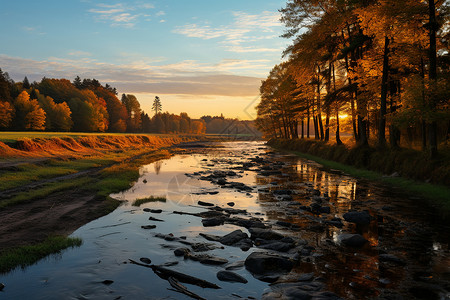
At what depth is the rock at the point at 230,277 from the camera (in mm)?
6656

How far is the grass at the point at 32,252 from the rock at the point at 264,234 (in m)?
5.41

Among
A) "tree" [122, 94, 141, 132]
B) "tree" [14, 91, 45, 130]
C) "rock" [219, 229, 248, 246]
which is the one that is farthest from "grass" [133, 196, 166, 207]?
"tree" [122, 94, 141, 132]

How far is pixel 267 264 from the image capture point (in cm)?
720

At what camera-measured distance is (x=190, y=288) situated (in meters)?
6.29

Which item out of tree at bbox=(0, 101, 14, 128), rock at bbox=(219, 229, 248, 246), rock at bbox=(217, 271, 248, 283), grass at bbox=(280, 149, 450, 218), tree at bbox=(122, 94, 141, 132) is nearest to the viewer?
rock at bbox=(217, 271, 248, 283)

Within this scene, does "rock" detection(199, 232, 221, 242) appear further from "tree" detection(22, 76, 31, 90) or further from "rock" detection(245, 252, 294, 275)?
"tree" detection(22, 76, 31, 90)

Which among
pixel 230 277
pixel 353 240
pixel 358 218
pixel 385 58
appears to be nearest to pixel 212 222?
pixel 230 277

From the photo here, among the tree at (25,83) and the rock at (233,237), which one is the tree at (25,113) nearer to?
the tree at (25,83)

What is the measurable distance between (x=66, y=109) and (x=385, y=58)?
8849cm

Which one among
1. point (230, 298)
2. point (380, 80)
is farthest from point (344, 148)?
point (230, 298)

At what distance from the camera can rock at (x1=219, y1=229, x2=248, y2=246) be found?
8.94 meters

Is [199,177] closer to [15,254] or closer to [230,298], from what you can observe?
[15,254]

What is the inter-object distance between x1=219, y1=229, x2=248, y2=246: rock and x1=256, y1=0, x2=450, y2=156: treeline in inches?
478

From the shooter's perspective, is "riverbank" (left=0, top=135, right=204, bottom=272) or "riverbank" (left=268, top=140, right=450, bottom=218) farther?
"riverbank" (left=268, top=140, right=450, bottom=218)
